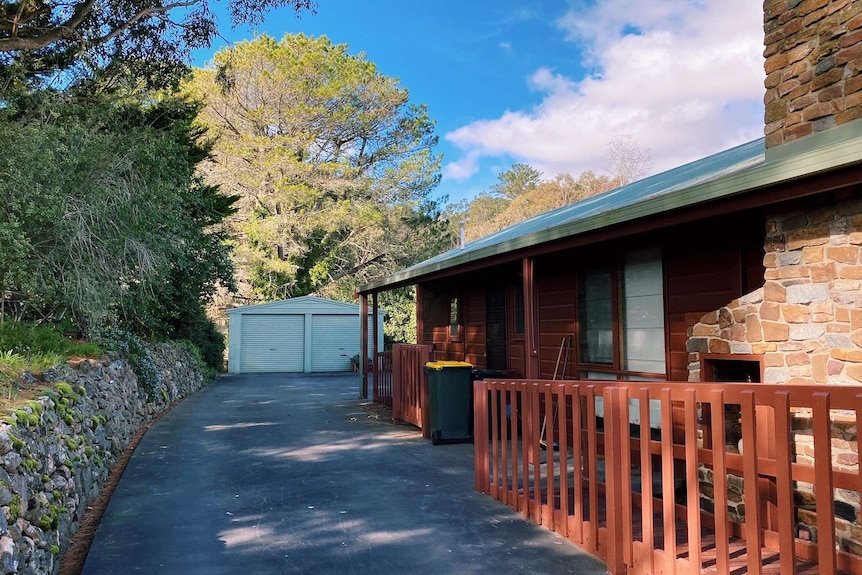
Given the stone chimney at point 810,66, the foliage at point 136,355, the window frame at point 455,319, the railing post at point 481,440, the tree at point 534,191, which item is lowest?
the railing post at point 481,440

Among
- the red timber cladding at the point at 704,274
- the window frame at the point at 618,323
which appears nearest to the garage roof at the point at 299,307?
the window frame at the point at 618,323

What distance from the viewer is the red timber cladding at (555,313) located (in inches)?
319

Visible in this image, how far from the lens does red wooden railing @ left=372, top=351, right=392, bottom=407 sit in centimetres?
1175

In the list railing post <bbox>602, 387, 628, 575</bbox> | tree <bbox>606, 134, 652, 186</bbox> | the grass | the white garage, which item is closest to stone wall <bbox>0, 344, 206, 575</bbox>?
the grass

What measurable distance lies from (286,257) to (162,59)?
16717 millimetres

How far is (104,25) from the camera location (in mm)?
9797

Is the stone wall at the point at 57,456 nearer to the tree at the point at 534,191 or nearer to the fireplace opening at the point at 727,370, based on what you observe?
the fireplace opening at the point at 727,370

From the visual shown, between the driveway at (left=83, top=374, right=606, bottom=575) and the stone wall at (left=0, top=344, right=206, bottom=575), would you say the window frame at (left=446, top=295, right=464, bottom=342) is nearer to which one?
the driveway at (left=83, top=374, right=606, bottom=575)

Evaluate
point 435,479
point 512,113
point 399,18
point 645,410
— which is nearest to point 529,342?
point 435,479

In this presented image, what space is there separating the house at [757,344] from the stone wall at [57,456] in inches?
129

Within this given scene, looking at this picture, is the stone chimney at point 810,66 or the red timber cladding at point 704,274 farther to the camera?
the red timber cladding at point 704,274

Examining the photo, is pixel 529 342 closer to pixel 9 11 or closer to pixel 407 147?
pixel 9 11

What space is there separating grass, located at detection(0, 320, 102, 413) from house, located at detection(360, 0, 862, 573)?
3761 millimetres

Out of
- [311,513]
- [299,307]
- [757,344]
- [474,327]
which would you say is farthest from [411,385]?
[299,307]
